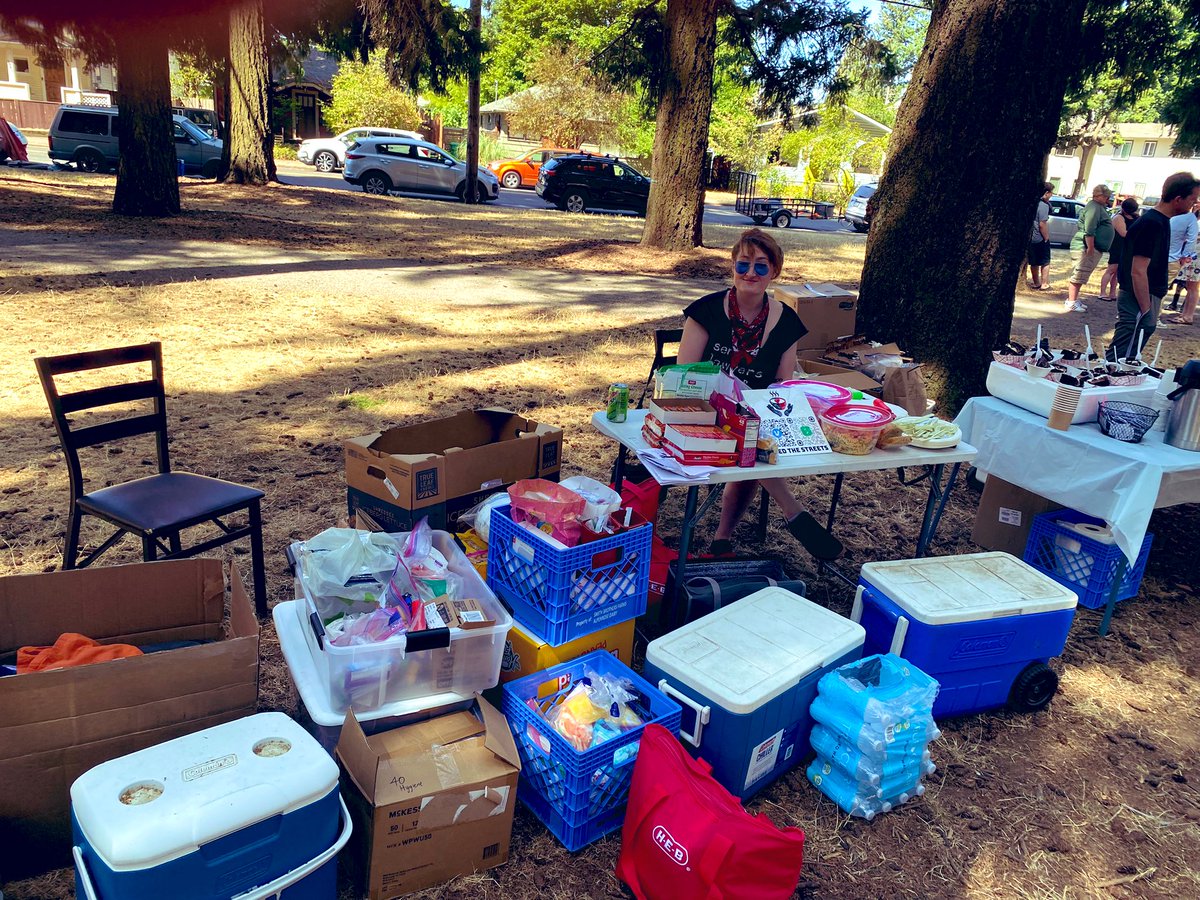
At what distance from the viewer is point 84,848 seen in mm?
1882

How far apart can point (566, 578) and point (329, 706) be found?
32.0 inches

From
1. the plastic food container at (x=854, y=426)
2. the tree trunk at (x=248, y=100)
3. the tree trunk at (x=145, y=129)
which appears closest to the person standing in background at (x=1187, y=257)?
the plastic food container at (x=854, y=426)

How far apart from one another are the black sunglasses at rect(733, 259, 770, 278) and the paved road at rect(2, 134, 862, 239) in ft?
60.2

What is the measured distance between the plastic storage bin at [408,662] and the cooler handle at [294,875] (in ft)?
1.19

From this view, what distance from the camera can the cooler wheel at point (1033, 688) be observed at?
3.39m

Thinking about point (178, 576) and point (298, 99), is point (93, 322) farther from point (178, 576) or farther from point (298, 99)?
point (298, 99)

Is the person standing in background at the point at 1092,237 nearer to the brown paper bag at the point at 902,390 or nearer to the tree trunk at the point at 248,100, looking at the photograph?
the brown paper bag at the point at 902,390

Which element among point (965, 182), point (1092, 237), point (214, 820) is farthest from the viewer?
point (1092, 237)

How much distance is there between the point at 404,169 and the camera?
21438 millimetres

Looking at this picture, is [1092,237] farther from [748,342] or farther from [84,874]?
[84,874]

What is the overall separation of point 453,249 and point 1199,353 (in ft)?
34.6

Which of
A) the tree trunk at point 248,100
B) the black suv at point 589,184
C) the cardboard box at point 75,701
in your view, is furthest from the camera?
the black suv at point 589,184

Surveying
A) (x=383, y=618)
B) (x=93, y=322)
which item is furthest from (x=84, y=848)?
(x=93, y=322)

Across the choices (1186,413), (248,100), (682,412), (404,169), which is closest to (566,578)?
(682,412)
